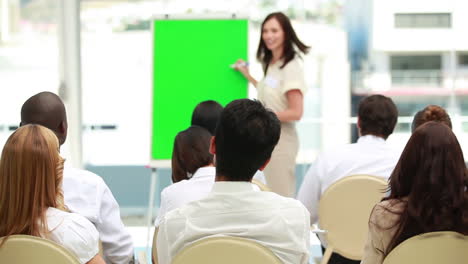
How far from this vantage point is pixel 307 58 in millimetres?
6410

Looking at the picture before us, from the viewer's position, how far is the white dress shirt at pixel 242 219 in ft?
6.40

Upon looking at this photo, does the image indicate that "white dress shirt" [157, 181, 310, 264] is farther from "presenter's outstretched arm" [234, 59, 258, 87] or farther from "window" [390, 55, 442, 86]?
"window" [390, 55, 442, 86]

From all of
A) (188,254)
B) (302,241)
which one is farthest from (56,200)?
(302,241)

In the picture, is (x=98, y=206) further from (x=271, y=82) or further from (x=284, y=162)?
(x=271, y=82)

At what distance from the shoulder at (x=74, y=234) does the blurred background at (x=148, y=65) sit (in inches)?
157

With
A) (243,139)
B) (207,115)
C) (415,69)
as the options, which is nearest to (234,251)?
(243,139)

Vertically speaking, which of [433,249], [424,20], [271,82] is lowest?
[433,249]

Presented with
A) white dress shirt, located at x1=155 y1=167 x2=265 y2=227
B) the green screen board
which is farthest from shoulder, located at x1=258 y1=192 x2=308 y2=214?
the green screen board

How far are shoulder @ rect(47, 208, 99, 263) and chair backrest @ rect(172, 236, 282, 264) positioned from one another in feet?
1.33

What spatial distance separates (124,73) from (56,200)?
4.18 m

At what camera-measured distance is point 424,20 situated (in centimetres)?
652

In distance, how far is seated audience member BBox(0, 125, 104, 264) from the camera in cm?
202

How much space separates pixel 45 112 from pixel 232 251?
47.7 inches

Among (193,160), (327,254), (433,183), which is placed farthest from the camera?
(327,254)
